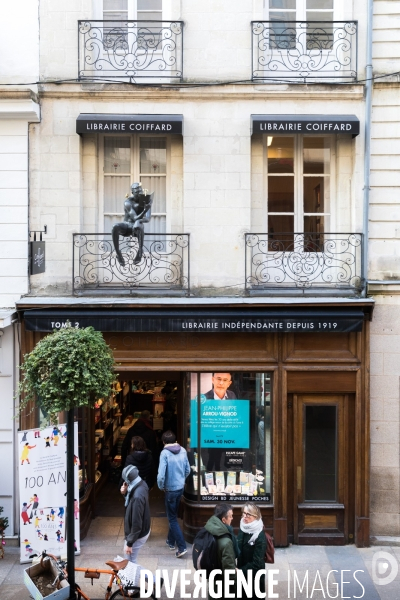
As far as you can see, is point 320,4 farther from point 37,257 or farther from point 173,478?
point 173,478

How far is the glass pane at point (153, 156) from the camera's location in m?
11.2

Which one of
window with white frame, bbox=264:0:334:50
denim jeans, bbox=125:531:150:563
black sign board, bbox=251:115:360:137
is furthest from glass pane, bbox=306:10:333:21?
denim jeans, bbox=125:531:150:563

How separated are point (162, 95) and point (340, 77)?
113 inches

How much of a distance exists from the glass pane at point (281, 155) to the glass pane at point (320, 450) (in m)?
4.02

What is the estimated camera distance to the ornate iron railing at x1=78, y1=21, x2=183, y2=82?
1068cm

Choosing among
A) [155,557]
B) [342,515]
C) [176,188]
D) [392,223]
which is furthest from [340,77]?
[155,557]

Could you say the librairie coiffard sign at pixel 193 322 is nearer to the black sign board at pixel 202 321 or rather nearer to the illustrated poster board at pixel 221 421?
the black sign board at pixel 202 321

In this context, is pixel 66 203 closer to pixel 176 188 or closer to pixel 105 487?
pixel 176 188

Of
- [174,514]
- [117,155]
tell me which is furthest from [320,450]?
[117,155]

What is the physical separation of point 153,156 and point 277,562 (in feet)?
22.4

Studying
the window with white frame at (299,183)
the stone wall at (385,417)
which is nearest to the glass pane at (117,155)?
the window with white frame at (299,183)

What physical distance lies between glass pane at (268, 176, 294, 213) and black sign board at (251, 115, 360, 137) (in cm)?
→ 97

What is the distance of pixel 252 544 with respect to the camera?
24.8ft

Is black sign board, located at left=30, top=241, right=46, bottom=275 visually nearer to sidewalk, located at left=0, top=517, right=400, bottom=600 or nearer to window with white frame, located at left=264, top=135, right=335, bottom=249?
window with white frame, located at left=264, top=135, right=335, bottom=249
